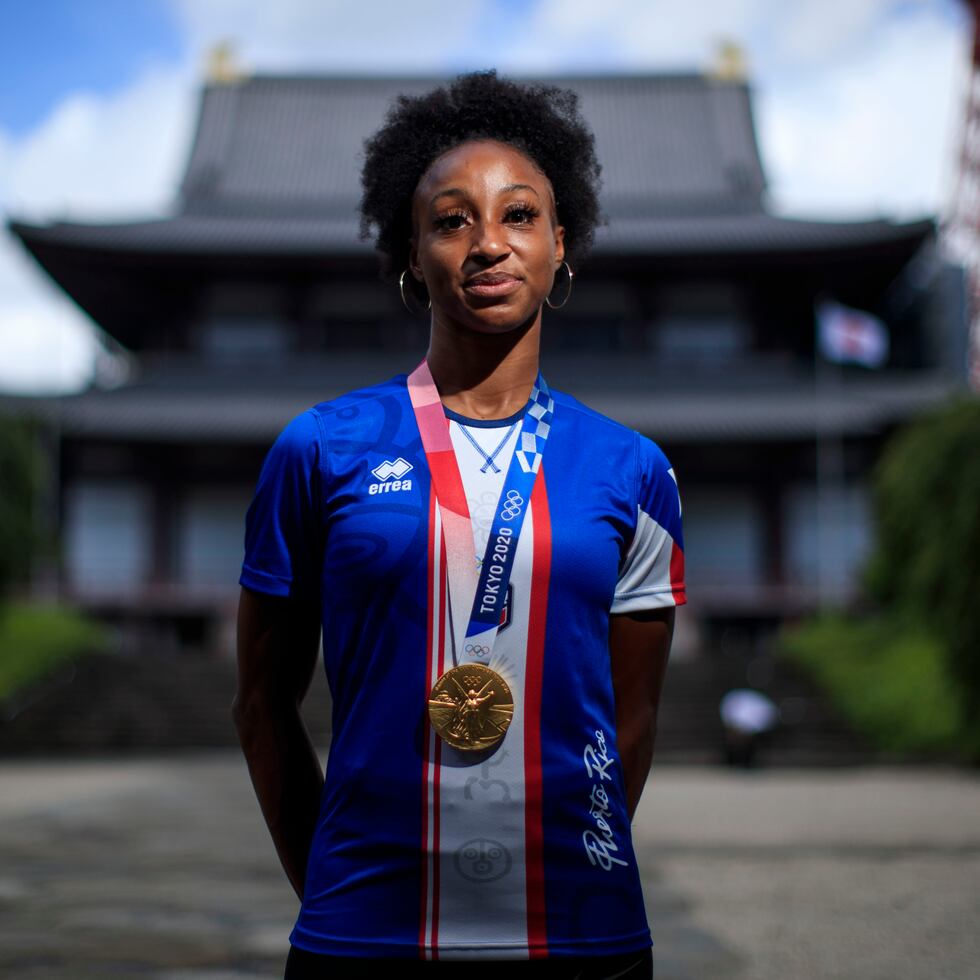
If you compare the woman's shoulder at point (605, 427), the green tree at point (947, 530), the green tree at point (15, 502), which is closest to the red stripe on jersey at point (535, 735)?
the woman's shoulder at point (605, 427)

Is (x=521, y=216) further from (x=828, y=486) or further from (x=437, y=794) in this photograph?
(x=828, y=486)

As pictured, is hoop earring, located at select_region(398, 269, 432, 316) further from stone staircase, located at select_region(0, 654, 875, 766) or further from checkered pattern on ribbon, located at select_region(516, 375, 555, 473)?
stone staircase, located at select_region(0, 654, 875, 766)

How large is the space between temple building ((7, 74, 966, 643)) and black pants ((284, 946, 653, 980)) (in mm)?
21441

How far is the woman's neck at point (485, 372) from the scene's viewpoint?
5.71 feet

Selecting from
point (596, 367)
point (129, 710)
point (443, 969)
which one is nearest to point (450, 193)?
point (443, 969)

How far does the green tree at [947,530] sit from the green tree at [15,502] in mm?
11640

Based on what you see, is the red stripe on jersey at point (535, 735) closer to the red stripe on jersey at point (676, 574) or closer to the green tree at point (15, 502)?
the red stripe on jersey at point (676, 574)

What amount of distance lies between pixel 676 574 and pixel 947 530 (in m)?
11.5

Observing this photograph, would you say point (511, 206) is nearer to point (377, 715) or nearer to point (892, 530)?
point (377, 715)

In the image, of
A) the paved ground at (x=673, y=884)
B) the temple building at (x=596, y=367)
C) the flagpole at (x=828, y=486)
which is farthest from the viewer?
the temple building at (x=596, y=367)

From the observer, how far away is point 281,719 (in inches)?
66.9

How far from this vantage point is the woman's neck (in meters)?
1.74

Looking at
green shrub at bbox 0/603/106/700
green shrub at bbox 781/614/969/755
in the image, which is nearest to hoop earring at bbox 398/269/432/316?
green shrub at bbox 781/614/969/755

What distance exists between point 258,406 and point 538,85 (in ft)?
72.7
